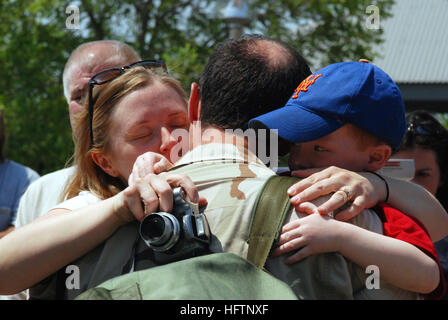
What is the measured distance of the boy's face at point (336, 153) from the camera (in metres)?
1.85

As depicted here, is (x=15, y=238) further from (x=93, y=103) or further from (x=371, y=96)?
(x=371, y=96)

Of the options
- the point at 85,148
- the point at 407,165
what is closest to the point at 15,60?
the point at 85,148

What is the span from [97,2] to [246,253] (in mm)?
8763

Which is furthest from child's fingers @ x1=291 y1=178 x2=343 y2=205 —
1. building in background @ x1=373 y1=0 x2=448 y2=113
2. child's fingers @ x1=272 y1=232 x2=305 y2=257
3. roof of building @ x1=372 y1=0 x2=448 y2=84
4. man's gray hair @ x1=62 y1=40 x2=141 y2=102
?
roof of building @ x1=372 y1=0 x2=448 y2=84

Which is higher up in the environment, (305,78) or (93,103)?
(305,78)

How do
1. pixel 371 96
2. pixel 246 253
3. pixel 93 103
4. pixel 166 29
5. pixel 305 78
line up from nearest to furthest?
pixel 246 253
pixel 371 96
pixel 305 78
pixel 93 103
pixel 166 29

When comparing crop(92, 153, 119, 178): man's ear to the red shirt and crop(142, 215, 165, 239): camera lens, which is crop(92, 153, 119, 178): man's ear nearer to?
crop(142, 215, 165, 239): camera lens

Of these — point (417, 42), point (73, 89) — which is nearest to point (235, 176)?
point (73, 89)

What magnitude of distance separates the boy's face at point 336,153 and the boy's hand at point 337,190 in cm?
10

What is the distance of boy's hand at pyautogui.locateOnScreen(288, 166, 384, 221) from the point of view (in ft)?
5.35

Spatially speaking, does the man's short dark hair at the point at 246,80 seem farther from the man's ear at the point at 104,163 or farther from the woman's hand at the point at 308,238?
the man's ear at the point at 104,163

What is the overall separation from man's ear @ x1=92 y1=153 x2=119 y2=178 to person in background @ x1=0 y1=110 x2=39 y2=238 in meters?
2.73

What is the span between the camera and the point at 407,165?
2457mm

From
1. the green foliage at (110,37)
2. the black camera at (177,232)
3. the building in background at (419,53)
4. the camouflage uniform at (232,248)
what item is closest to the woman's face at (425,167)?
the camouflage uniform at (232,248)
